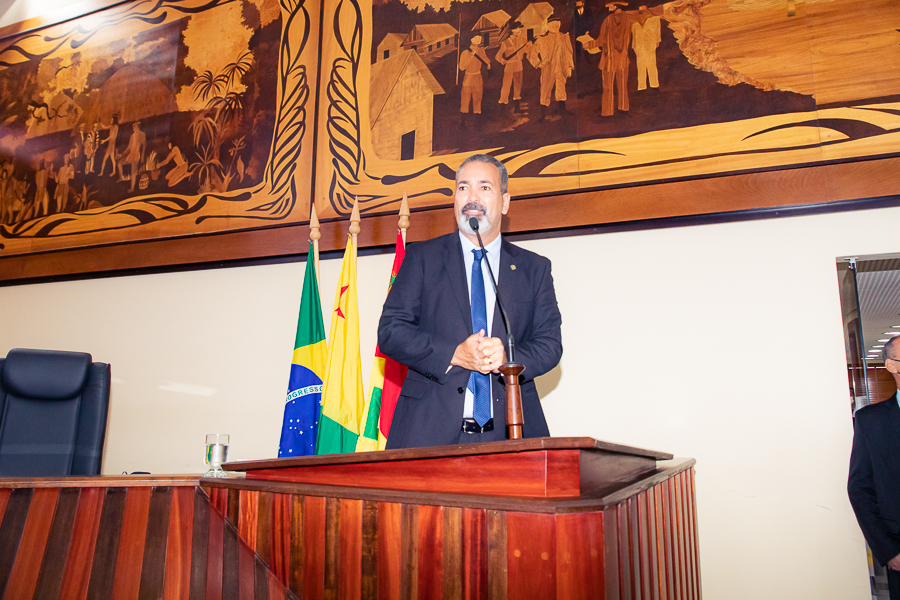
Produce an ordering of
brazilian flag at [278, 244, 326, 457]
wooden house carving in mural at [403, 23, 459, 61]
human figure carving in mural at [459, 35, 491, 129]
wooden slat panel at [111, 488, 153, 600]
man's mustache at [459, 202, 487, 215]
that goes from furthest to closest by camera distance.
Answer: wooden house carving in mural at [403, 23, 459, 61]
human figure carving in mural at [459, 35, 491, 129]
brazilian flag at [278, 244, 326, 457]
man's mustache at [459, 202, 487, 215]
wooden slat panel at [111, 488, 153, 600]

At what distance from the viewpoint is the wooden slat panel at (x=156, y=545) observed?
146 cm

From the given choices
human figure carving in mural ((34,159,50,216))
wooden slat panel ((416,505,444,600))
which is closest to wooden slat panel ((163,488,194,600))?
wooden slat panel ((416,505,444,600))

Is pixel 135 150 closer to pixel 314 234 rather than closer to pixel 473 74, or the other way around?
pixel 314 234

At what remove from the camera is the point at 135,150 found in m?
4.12

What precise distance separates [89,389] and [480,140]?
2222mm

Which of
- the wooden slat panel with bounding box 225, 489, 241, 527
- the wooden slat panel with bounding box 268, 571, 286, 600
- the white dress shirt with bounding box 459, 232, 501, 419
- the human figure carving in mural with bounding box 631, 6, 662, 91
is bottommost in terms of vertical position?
the wooden slat panel with bounding box 268, 571, 286, 600

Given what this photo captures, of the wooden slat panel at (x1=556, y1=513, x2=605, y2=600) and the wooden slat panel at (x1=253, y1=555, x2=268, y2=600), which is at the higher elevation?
the wooden slat panel at (x1=556, y1=513, x2=605, y2=600)

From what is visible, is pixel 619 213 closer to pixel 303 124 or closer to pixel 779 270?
pixel 779 270

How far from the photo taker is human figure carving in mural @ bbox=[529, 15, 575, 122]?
10.5 ft

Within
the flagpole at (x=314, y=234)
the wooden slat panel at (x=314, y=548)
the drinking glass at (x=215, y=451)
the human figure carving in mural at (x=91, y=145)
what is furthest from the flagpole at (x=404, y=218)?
the human figure carving in mural at (x=91, y=145)

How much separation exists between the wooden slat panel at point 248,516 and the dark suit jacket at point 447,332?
48cm

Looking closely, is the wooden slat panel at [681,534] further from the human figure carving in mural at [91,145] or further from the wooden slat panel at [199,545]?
the human figure carving in mural at [91,145]

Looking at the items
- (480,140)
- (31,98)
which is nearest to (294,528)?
(480,140)

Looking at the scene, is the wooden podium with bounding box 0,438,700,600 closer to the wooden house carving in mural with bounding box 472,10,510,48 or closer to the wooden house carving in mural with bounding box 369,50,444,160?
the wooden house carving in mural with bounding box 369,50,444,160
